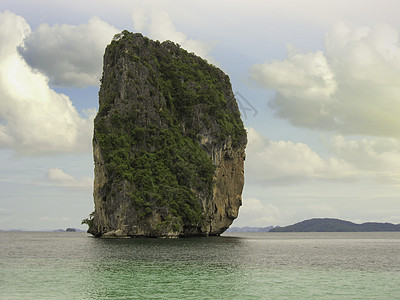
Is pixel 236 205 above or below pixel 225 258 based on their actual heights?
above

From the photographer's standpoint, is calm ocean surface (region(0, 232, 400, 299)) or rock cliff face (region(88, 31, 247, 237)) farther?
rock cliff face (region(88, 31, 247, 237))

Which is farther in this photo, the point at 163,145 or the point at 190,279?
the point at 163,145

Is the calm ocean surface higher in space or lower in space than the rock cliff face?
lower

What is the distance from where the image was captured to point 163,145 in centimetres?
8394

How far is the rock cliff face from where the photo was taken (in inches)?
2948

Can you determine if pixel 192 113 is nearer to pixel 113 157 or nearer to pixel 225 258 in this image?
pixel 113 157

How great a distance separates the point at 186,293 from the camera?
2403cm

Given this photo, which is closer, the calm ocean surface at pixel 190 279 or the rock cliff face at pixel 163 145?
the calm ocean surface at pixel 190 279

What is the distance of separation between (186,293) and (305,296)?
19.8 ft

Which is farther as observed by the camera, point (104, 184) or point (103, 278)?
point (104, 184)

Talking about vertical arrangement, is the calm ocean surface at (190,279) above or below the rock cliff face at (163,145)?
below

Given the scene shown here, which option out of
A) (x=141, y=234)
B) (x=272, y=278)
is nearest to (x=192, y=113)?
(x=141, y=234)

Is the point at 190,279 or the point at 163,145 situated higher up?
the point at 163,145

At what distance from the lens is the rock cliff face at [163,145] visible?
246 feet
